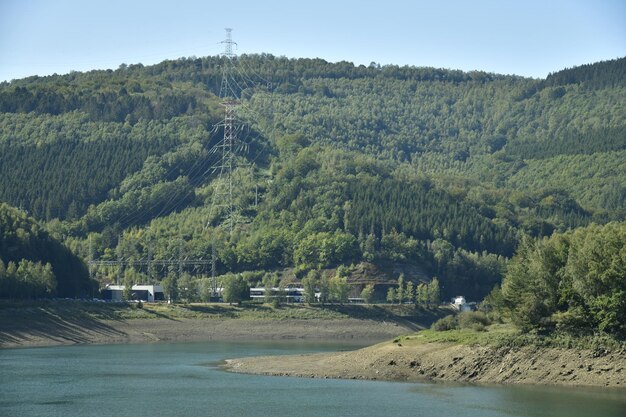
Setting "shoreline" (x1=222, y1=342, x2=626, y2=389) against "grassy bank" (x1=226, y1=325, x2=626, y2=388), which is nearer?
"shoreline" (x1=222, y1=342, x2=626, y2=389)

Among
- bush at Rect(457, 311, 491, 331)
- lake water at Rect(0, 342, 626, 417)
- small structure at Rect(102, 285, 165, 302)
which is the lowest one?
lake water at Rect(0, 342, 626, 417)

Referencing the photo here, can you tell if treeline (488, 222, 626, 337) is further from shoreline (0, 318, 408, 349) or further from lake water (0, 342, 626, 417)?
shoreline (0, 318, 408, 349)

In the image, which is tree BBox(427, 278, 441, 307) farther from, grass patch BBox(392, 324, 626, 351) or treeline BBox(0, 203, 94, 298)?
grass patch BBox(392, 324, 626, 351)

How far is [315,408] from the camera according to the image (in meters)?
91.7

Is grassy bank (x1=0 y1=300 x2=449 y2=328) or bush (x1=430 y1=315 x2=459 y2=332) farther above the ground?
bush (x1=430 y1=315 x2=459 y2=332)

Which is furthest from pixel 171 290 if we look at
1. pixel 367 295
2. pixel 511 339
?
pixel 511 339

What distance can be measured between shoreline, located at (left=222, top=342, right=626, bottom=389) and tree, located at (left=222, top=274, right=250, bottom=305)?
215 ft

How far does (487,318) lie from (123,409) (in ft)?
141

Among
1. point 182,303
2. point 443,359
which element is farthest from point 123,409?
point 182,303

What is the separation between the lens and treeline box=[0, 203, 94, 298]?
163375 millimetres

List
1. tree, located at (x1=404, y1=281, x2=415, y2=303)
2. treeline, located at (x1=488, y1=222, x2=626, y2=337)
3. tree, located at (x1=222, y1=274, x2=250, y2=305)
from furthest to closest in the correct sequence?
tree, located at (x1=404, y1=281, x2=415, y2=303) → tree, located at (x1=222, y1=274, x2=250, y2=305) → treeline, located at (x1=488, y1=222, x2=626, y2=337)

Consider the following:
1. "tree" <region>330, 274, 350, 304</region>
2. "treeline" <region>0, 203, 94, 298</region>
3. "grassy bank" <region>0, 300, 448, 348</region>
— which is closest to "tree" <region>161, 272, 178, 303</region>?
"grassy bank" <region>0, 300, 448, 348</region>

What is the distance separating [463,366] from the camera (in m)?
107

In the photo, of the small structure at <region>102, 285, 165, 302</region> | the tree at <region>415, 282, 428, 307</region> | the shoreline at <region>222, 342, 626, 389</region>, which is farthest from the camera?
the tree at <region>415, 282, 428, 307</region>
